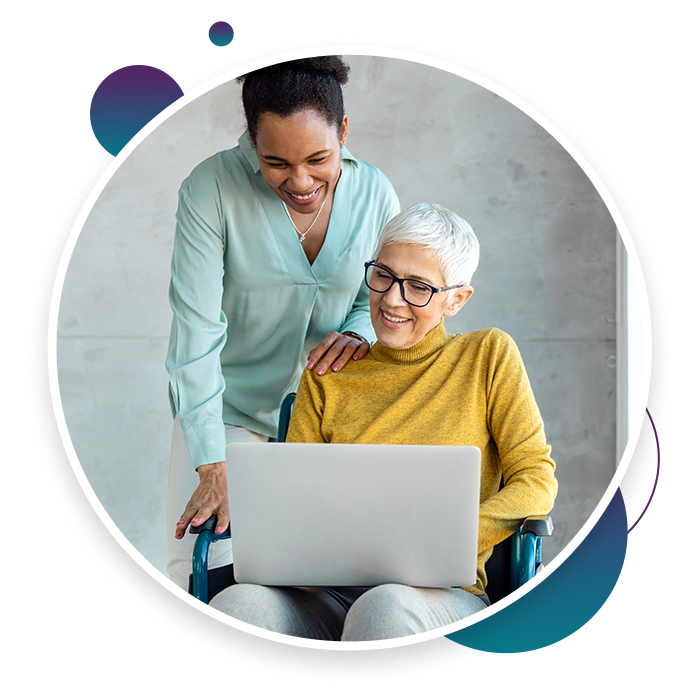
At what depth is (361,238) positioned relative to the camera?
1.42 m

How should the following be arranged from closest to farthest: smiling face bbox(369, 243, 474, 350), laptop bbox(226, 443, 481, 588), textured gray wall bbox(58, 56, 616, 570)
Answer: laptop bbox(226, 443, 481, 588)
smiling face bbox(369, 243, 474, 350)
textured gray wall bbox(58, 56, 616, 570)

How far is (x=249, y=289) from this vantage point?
139cm

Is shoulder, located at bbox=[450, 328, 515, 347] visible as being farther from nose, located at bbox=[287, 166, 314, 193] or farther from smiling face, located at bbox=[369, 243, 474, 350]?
nose, located at bbox=[287, 166, 314, 193]

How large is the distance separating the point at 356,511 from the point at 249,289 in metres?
0.54

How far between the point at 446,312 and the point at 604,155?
1.12 feet

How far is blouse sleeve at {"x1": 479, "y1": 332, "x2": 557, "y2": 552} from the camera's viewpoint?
3.66ft

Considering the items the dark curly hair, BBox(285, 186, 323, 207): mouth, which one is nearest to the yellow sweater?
BBox(285, 186, 323, 207): mouth

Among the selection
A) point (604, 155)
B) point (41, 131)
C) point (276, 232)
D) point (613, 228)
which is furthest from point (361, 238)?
point (613, 228)

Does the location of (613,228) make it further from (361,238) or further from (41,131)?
(41,131)

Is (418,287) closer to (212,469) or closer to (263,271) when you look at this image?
(263,271)

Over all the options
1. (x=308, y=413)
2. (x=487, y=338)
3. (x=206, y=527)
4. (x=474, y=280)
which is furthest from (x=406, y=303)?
(x=474, y=280)

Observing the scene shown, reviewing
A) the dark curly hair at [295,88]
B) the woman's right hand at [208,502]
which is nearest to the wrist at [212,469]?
the woman's right hand at [208,502]

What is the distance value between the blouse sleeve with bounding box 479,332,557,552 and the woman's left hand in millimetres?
233

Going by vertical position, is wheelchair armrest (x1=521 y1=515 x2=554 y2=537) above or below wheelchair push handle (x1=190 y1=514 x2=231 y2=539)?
above
